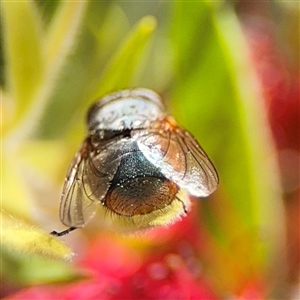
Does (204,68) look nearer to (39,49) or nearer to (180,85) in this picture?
(180,85)

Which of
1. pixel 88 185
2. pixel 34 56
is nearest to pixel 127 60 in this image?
pixel 34 56

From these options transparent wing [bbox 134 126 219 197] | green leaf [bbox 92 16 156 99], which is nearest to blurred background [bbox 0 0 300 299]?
green leaf [bbox 92 16 156 99]

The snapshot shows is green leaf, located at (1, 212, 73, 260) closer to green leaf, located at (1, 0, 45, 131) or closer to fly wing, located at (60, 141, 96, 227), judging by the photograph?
fly wing, located at (60, 141, 96, 227)

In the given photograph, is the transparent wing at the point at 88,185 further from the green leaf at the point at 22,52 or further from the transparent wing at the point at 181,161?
the green leaf at the point at 22,52

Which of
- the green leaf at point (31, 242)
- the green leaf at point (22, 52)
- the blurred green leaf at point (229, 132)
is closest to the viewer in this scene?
the green leaf at point (31, 242)

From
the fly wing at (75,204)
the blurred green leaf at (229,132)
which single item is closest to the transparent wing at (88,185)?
the fly wing at (75,204)

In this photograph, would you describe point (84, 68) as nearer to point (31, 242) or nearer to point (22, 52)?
point (22, 52)
